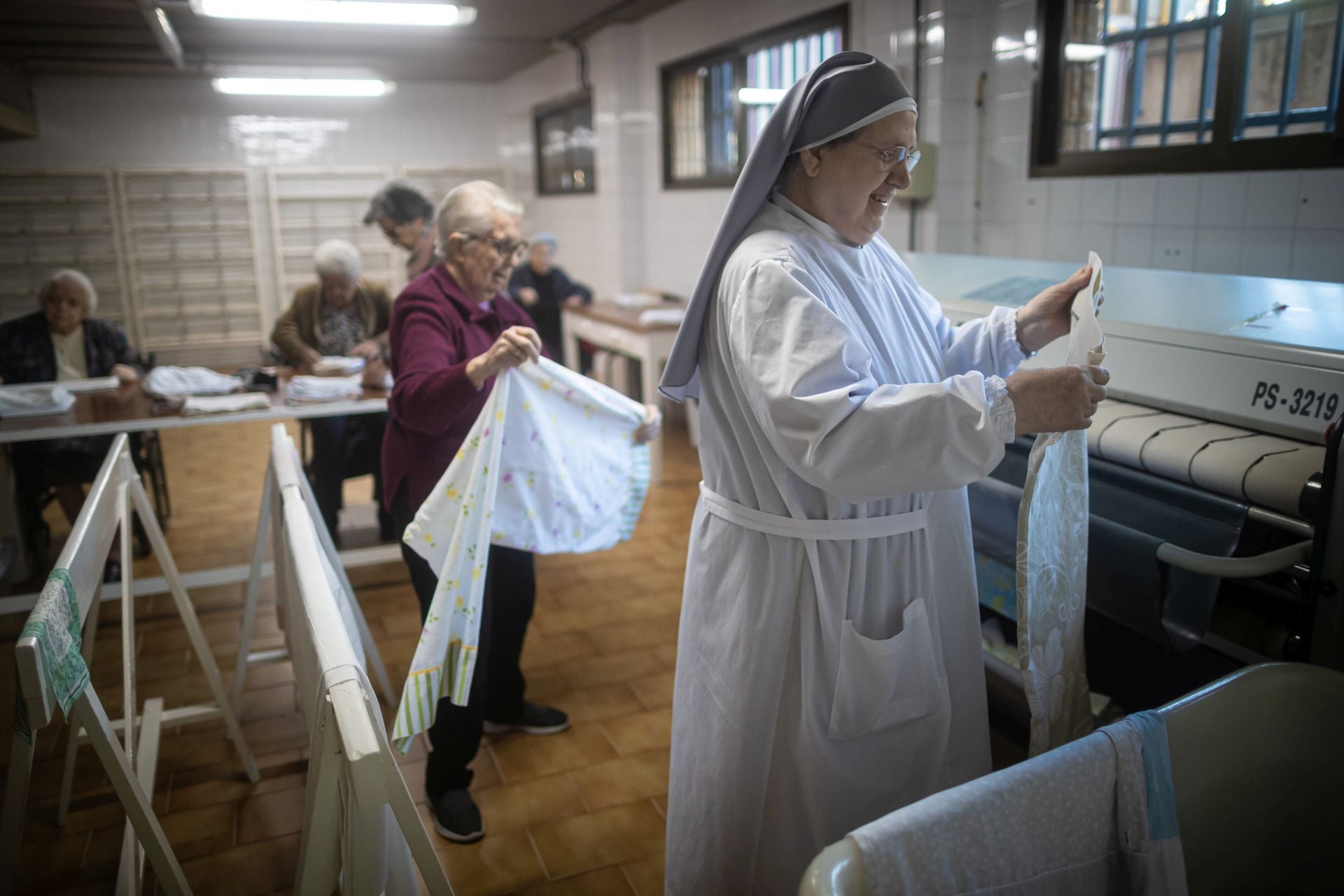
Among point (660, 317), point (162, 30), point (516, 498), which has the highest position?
point (162, 30)

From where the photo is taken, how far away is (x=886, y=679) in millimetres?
1462

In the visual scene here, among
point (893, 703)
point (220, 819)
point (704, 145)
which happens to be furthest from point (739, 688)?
point (704, 145)

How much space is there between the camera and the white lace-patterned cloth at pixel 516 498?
1.99 m

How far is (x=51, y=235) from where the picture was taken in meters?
9.09

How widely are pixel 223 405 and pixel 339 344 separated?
97 centimetres

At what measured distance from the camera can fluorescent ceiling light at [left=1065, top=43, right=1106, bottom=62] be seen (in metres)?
3.29

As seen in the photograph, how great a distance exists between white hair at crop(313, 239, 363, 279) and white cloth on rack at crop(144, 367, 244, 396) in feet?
2.22

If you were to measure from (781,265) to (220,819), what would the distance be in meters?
2.05

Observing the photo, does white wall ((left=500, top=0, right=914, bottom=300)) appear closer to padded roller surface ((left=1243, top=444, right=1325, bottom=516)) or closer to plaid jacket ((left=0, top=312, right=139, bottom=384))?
plaid jacket ((left=0, top=312, right=139, bottom=384))

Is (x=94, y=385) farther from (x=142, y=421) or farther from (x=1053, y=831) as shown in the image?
(x=1053, y=831)

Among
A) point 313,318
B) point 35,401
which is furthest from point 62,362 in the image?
point 313,318

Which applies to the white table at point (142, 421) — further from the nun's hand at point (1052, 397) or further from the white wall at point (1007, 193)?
the nun's hand at point (1052, 397)

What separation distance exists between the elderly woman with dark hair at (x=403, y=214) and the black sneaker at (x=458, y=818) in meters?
2.31

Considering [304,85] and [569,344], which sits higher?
[304,85]
